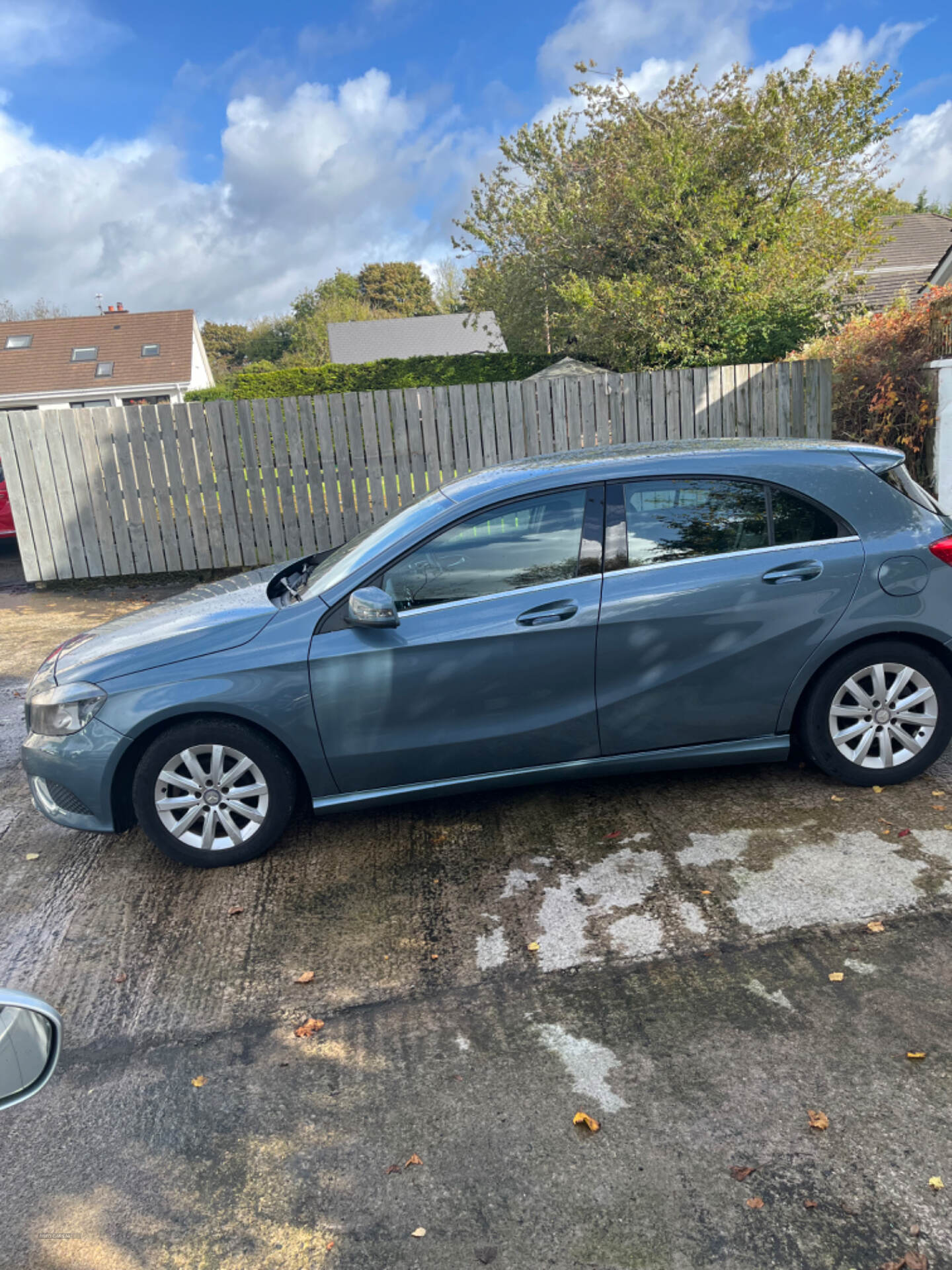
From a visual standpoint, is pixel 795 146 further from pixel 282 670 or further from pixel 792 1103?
pixel 792 1103

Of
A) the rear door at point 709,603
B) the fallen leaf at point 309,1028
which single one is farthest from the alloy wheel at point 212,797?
the rear door at point 709,603

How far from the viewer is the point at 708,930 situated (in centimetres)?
340

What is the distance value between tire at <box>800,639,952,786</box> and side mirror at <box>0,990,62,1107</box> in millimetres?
3585

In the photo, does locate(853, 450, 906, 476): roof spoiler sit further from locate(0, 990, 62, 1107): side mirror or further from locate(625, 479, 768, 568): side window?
locate(0, 990, 62, 1107): side mirror

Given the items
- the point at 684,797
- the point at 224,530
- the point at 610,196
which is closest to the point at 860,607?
the point at 684,797

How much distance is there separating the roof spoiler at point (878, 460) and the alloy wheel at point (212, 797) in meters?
3.14

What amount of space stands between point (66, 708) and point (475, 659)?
1.80 m

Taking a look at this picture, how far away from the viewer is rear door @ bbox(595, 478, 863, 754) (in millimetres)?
4047

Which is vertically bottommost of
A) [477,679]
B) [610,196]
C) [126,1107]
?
[126,1107]

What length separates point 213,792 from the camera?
4.03m

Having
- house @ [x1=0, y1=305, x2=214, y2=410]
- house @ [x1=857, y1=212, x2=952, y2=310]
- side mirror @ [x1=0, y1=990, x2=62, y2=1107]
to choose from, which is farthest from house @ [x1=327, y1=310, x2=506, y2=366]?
side mirror @ [x1=0, y1=990, x2=62, y2=1107]

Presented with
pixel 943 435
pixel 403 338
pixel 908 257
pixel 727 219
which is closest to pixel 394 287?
pixel 403 338

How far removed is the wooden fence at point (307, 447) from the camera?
10297mm

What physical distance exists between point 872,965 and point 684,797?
145 cm
